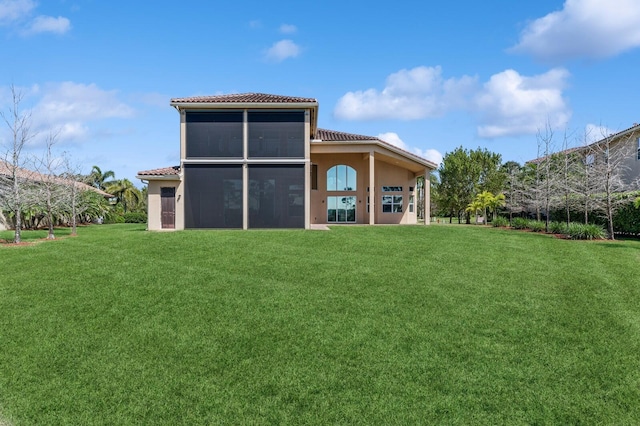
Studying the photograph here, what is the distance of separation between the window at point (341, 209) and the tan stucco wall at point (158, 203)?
10417 millimetres

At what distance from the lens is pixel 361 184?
1137 inches

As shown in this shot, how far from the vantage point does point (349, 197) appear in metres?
28.9

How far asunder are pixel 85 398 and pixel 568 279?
434 inches

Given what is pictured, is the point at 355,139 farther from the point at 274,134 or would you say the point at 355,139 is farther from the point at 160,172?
the point at 160,172

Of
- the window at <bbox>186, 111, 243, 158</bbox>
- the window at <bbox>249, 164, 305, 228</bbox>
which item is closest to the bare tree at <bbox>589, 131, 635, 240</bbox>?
the window at <bbox>249, 164, 305, 228</bbox>

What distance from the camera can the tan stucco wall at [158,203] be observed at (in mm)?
22016

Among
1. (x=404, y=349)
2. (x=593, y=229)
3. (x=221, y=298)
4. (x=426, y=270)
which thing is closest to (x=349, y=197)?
(x=593, y=229)

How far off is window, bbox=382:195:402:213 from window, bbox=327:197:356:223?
2.28 metres

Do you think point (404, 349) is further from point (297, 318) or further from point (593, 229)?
point (593, 229)

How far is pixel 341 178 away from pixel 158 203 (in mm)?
12058

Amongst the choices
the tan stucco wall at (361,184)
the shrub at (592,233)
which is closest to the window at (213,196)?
the tan stucco wall at (361,184)

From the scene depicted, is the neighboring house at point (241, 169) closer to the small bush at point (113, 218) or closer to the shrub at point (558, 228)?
the shrub at point (558, 228)

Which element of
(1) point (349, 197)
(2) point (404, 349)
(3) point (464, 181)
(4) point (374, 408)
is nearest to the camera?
(4) point (374, 408)

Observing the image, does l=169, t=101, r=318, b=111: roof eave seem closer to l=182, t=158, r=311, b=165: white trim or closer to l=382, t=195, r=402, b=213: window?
l=182, t=158, r=311, b=165: white trim
